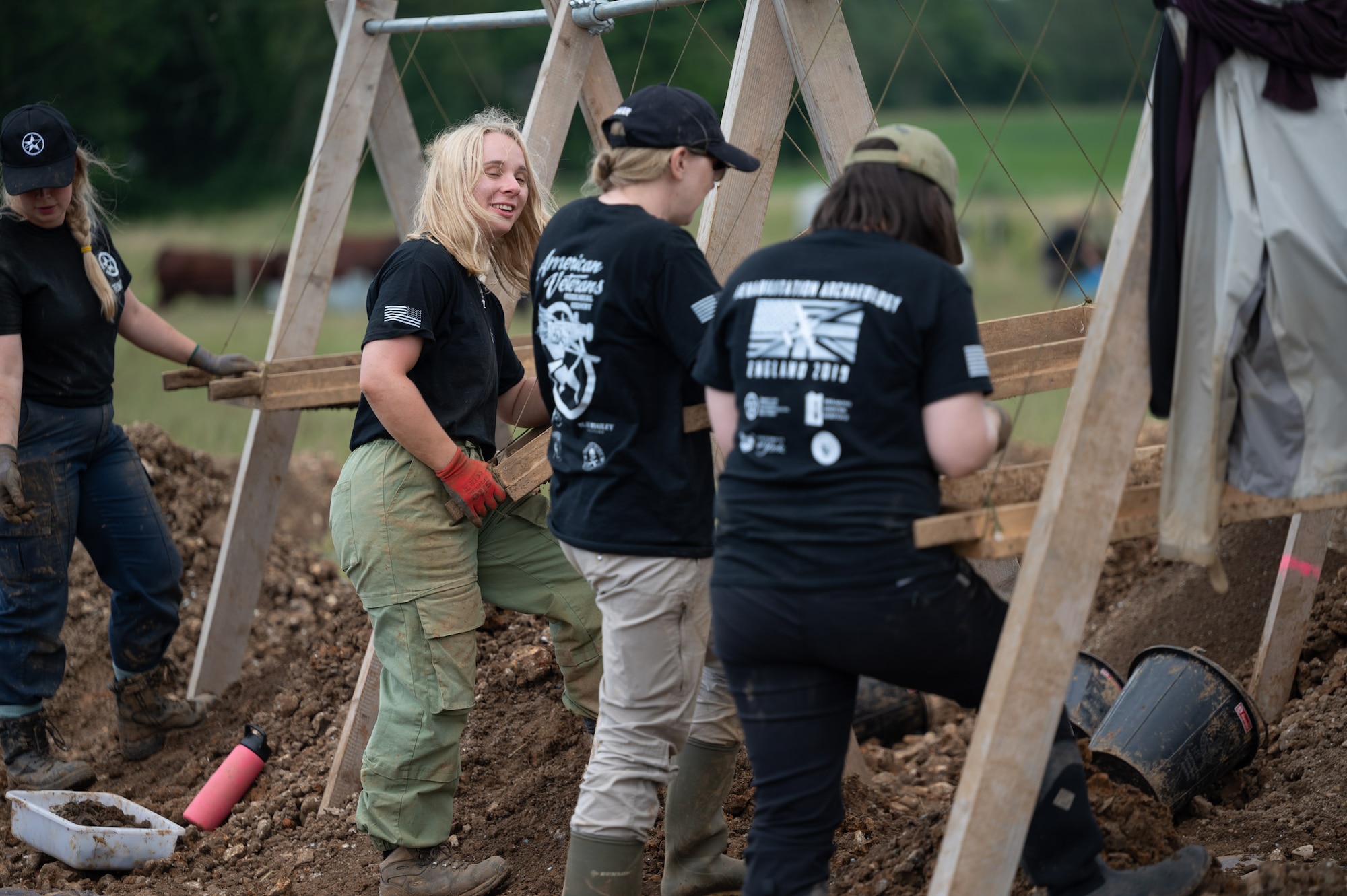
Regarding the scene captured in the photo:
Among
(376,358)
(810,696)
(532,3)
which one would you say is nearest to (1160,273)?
(810,696)

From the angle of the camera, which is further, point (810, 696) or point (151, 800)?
point (151, 800)

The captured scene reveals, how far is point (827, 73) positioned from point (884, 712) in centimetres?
275

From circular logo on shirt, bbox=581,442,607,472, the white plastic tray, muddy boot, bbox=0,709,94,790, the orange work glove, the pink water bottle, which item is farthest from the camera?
muddy boot, bbox=0,709,94,790

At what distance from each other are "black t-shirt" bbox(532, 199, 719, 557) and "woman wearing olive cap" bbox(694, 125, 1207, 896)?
12.8 inches

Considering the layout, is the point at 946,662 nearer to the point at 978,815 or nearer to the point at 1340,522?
the point at 978,815

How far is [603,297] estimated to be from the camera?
2.91 m

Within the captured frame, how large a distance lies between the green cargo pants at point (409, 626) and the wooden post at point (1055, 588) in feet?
→ 5.32

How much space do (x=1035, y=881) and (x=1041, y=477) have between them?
2.83 ft

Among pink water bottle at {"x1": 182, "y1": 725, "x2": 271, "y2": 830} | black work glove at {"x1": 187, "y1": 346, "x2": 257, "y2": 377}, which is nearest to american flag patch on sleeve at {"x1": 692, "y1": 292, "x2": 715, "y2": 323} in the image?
black work glove at {"x1": 187, "y1": 346, "x2": 257, "y2": 377}

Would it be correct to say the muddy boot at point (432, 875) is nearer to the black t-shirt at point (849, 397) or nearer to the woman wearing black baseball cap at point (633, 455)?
the woman wearing black baseball cap at point (633, 455)

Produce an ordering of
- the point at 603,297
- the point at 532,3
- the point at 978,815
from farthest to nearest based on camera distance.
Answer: the point at 532,3 < the point at 603,297 < the point at 978,815

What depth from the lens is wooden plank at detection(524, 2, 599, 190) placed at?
4.65 metres

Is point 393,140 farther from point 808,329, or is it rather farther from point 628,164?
point 808,329

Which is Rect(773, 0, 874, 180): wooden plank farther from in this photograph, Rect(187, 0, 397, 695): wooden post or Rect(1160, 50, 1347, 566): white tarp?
Rect(187, 0, 397, 695): wooden post
